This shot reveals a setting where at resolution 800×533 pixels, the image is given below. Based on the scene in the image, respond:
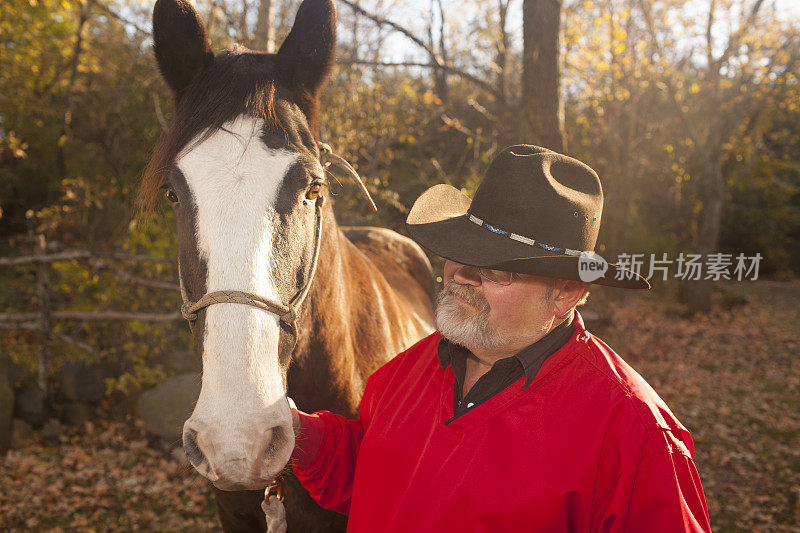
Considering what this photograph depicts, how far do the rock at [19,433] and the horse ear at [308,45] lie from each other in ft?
17.7

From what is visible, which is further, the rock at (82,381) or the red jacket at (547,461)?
the rock at (82,381)

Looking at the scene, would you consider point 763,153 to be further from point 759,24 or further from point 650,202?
point 759,24

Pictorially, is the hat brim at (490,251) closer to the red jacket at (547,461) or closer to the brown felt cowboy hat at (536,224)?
the brown felt cowboy hat at (536,224)

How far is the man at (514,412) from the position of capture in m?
1.24

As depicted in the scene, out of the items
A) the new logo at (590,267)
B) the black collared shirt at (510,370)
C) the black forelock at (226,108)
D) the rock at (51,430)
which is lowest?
the rock at (51,430)

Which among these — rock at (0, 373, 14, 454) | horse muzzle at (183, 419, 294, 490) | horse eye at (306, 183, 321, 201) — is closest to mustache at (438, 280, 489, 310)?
horse eye at (306, 183, 321, 201)

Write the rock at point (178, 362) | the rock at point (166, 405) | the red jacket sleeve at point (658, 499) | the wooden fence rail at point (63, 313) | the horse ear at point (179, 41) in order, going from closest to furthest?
the red jacket sleeve at point (658, 499)
the horse ear at point (179, 41)
the rock at point (166, 405)
the wooden fence rail at point (63, 313)
the rock at point (178, 362)

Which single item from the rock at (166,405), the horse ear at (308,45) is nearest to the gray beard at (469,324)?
the horse ear at (308,45)

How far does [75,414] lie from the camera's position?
567 cm

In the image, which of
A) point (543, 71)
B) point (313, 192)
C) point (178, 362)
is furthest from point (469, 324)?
point (178, 362)

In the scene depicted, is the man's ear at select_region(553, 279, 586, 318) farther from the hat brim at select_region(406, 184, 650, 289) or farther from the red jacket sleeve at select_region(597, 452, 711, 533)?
the red jacket sleeve at select_region(597, 452, 711, 533)

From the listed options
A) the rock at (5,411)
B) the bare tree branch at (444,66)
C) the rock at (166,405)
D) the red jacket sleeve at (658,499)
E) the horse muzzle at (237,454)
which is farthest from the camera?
the rock at (166,405)

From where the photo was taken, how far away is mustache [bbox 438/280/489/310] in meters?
1.61

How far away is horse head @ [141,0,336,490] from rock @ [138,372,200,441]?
13.5 feet
